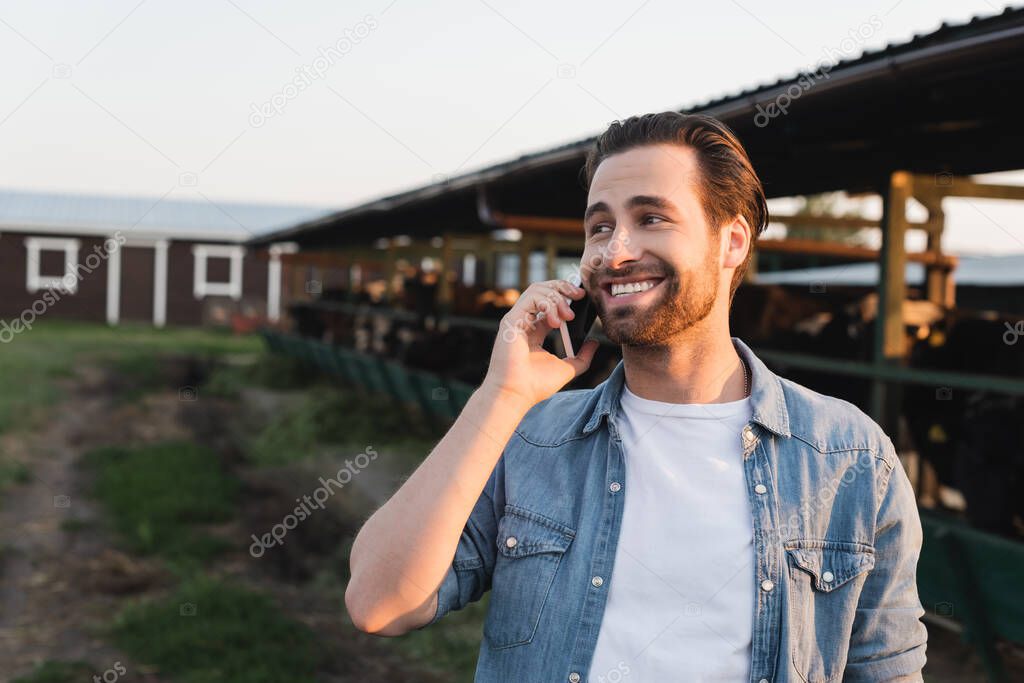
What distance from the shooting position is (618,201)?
1.77 m

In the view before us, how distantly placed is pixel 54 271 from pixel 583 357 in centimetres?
3312

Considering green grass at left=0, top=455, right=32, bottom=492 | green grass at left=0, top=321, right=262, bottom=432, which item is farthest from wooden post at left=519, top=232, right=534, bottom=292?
green grass at left=0, top=321, right=262, bottom=432

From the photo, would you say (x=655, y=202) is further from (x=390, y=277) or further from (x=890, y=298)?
(x=390, y=277)

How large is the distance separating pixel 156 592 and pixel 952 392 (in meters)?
5.37

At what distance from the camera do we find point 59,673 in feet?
16.0

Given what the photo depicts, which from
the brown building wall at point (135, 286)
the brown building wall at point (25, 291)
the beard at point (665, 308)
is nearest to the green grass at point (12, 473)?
the beard at point (665, 308)

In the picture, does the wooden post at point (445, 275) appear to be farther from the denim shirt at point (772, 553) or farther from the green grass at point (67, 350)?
the denim shirt at point (772, 553)

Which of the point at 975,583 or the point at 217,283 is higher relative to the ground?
the point at 217,283

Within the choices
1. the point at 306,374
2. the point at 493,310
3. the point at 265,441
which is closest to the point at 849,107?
the point at 493,310

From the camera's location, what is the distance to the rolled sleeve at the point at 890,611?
164cm

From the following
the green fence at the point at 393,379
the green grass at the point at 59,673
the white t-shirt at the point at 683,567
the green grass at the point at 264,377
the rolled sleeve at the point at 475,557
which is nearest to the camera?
the white t-shirt at the point at 683,567

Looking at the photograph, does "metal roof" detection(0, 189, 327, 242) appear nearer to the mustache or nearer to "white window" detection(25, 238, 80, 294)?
"white window" detection(25, 238, 80, 294)
